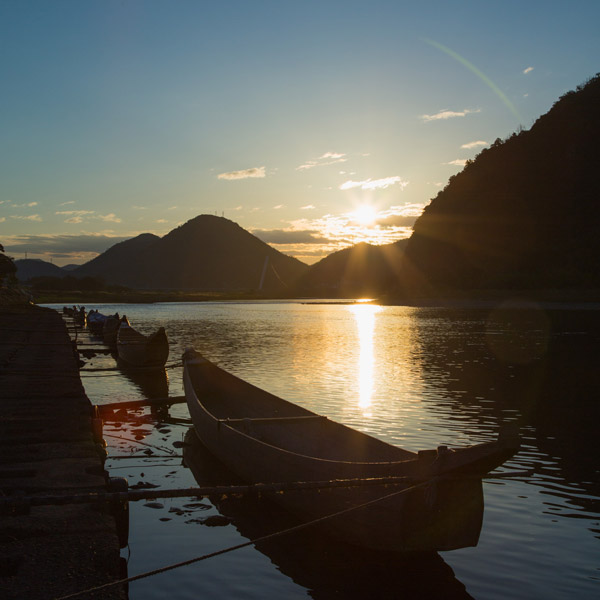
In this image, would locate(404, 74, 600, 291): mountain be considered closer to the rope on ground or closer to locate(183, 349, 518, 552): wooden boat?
locate(183, 349, 518, 552): wooden boat

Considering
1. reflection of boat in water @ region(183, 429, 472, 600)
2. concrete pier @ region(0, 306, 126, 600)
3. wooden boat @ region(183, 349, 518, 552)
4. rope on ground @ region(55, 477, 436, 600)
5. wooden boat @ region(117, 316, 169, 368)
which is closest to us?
rope on ground @ region(55, 477, 436, 600)

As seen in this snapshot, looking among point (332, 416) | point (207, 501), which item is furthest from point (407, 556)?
point (332, 416)

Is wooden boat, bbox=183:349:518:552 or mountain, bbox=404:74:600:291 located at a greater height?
mountain, bbox=404:74:600:291

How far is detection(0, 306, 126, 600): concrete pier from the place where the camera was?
6.62 meters

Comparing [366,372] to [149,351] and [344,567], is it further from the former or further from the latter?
[344,567]

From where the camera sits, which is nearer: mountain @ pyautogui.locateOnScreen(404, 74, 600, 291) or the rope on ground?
the rope on ground

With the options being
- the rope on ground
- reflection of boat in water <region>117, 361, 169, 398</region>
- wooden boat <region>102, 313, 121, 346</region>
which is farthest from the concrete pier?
wooden boat <region>102, 313, 121, 346</region>

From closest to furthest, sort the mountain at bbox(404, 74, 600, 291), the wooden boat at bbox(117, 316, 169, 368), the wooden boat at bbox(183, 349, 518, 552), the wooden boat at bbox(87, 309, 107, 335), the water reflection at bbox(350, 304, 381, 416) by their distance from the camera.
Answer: the wooden boat at bbox(183, 349, 518, 552)
the water reflection at bbox(350, 304, 381, 416)
the wooden boat at bbox(117, 316, 169, 368)
the wooden boat at bbox(87, 309, 107, 335)
the mountain at bbox(404, 74, 600, 291)

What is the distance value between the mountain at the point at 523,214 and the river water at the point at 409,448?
122204 mm

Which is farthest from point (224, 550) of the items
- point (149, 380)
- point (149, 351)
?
point (149, 351)

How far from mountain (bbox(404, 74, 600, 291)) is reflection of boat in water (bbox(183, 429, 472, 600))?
464 ft

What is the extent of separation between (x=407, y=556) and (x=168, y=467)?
750 cm

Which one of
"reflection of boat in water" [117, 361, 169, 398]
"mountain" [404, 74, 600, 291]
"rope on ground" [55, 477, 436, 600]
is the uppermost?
"mountain" [404, 74, 600, 291]

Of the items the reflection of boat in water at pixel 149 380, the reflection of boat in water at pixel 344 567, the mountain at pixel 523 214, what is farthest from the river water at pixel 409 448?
the mountain at pixel 523 214
